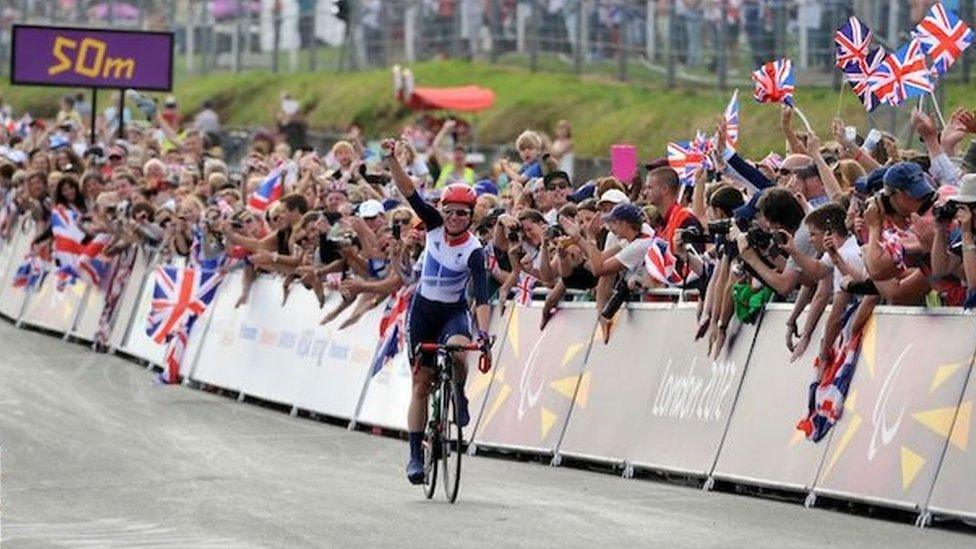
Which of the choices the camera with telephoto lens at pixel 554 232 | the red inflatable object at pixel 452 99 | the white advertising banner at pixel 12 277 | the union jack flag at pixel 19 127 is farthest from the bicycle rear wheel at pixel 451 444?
the union jack flag at pixel 19 127

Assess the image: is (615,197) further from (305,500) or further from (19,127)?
(19,127)

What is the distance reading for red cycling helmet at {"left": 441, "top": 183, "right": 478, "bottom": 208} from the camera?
1659cm

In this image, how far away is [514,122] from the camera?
3638cm

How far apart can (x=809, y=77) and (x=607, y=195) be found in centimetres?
872

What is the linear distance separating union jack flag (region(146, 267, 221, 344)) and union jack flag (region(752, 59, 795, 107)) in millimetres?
9952

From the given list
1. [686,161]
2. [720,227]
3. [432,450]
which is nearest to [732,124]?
[686,161]

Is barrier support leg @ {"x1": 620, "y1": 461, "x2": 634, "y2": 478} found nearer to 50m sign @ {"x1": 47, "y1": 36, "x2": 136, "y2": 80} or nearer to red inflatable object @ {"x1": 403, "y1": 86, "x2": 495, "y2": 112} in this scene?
50m sign @ {"x1": 47, "y1": 36, "x2": 136, "y2": 80}

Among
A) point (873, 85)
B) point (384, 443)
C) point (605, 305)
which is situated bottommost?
point (384, 443)

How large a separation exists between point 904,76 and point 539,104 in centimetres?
1964

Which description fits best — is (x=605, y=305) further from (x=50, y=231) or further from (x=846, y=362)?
(x=50, y=231)

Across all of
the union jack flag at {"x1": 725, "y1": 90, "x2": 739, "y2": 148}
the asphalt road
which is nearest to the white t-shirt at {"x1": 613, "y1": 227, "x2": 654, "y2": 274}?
the union jack flag at {"x1": 725, "y1": 90, "x2": 739, "y2": 148}

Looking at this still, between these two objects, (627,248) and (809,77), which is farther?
(809,77)

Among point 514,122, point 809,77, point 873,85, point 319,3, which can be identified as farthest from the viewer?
point 319,3

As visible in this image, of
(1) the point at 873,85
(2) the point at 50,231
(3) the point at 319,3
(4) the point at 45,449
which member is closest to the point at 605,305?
(1) the point at 873,85
